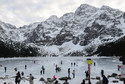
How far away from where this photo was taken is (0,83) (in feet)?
74.2

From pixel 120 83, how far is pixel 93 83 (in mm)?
3854

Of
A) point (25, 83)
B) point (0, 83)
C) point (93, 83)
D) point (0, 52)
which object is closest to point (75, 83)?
point (93, 83)

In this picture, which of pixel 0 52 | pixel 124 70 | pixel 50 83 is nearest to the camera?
pixel 124 70

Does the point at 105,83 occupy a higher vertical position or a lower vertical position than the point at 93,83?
higher

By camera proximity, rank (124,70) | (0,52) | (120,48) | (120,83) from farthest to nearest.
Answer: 1. (0,52)
2. (120,48)
3. (120,83)
4. (124,70)

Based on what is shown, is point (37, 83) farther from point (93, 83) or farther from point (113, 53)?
point (113, 53)

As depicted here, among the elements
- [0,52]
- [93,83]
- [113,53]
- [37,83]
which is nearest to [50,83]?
[37,83]

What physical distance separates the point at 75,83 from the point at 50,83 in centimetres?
398

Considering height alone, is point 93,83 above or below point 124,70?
below

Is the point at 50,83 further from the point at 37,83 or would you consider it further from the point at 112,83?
the point at 112,83

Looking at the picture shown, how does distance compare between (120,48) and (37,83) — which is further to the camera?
(120,48)

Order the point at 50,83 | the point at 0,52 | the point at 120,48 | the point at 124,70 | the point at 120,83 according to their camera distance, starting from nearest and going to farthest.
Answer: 1. the point at 124,70
2. the point at 120,83
3. the point at 50,83
4. the point at 120,48
5. the point at 0,52

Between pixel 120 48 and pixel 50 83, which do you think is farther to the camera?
pixel 120 48

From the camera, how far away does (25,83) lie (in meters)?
22.3
